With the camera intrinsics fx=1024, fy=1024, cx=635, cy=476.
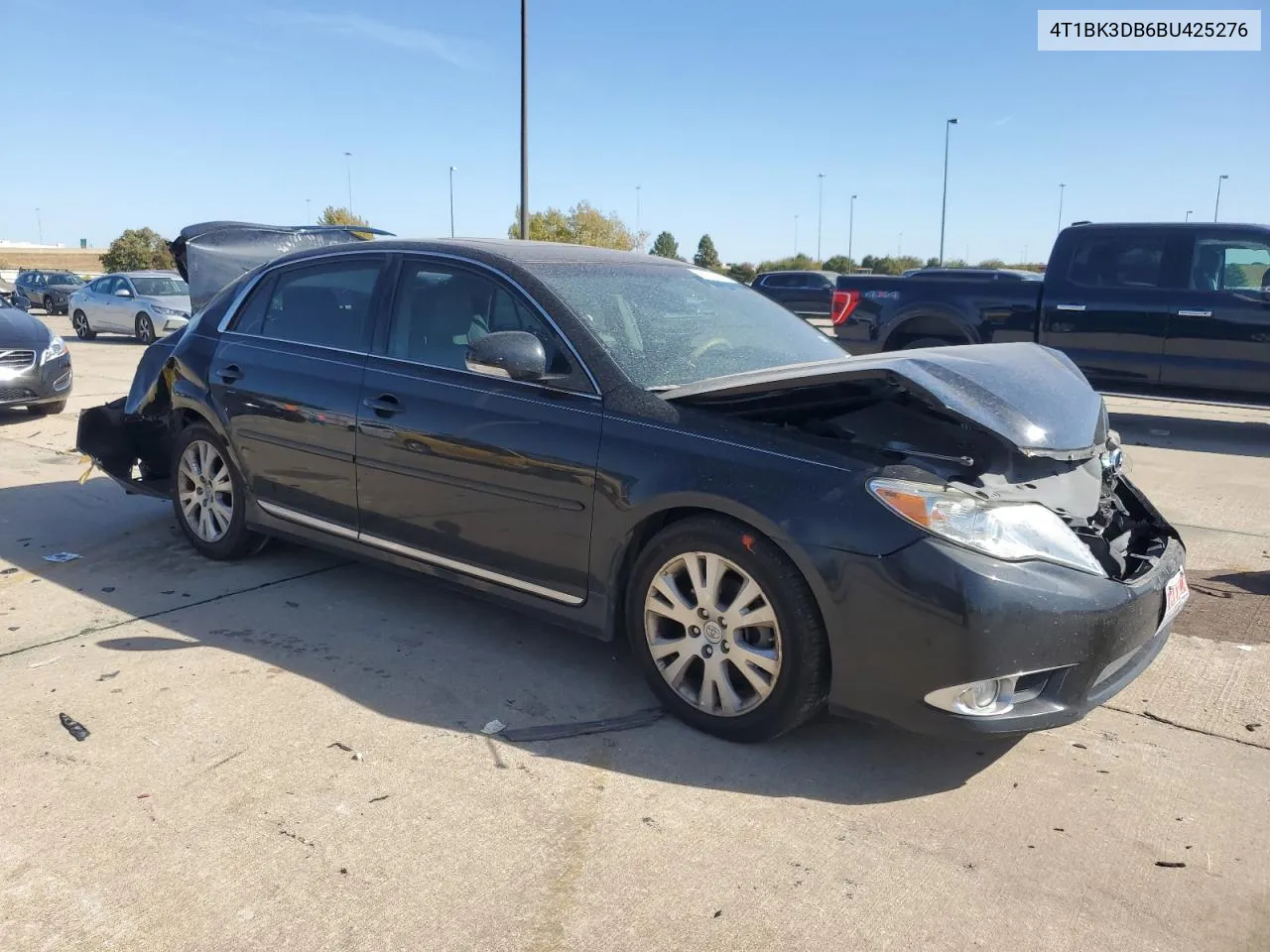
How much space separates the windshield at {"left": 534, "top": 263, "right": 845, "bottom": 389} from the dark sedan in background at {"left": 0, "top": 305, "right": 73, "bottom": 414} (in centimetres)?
773

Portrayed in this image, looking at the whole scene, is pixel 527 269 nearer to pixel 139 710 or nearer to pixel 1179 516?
pixel 139 710

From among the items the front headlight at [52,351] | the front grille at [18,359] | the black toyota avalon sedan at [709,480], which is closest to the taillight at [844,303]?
the black toyota avalon sedan at [709,480]

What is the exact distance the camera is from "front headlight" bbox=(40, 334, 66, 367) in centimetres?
987

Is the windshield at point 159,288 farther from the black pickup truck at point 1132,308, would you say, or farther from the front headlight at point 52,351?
the black pickup truck at point 1132,308

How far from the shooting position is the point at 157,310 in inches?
769

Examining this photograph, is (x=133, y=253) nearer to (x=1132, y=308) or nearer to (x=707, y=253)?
(x=707, y=253)

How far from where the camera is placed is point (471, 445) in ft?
13.1

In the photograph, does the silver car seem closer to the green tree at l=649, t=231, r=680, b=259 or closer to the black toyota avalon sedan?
the black toyota avalon sedan

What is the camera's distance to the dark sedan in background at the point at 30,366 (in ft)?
31.6

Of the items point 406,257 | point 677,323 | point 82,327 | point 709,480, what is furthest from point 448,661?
point 82,327

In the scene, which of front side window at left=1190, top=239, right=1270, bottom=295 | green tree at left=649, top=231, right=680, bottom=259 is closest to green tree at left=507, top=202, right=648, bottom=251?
green tree at left=649, top=231, right=680, bottom=259

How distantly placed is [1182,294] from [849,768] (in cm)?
816

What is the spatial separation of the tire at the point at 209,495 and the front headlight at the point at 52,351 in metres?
5.51

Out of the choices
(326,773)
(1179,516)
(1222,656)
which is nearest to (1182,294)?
(1179,516)
